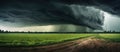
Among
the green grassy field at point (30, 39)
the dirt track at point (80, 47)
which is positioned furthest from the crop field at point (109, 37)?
the green grassy field at point (30, 39)

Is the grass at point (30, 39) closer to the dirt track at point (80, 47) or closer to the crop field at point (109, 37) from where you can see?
the dirt track at point (80, 47)

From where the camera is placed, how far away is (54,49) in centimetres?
479

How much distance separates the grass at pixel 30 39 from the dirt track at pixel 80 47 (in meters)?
0.08

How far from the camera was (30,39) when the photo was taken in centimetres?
484

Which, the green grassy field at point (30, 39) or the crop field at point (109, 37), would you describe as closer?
the green grassy field at point (30, 39)

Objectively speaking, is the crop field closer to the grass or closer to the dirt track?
the dirt track

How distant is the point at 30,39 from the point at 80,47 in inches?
40.9

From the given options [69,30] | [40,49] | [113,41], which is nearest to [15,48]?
[40,49]

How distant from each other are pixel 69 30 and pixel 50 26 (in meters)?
0.40

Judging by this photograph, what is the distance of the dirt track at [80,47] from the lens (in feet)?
15.6

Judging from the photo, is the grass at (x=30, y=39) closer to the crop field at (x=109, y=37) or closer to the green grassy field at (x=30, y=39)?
the green grassy field at (x=30, y=39)

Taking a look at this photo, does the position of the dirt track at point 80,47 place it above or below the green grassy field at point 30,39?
below

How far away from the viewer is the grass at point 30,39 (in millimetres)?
4789

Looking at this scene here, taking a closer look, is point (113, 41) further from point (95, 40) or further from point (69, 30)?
point (69, 30)
